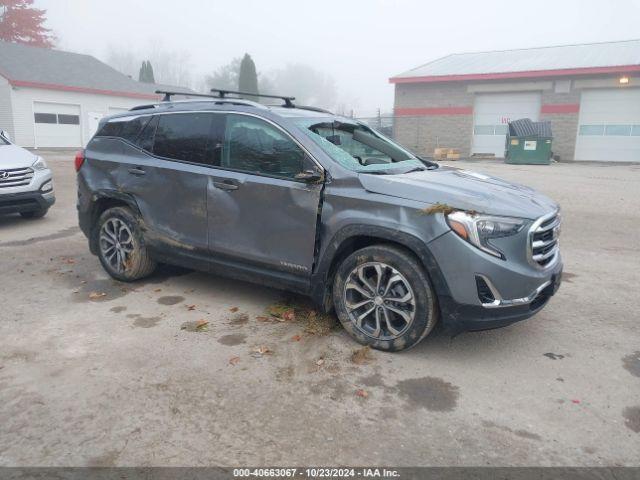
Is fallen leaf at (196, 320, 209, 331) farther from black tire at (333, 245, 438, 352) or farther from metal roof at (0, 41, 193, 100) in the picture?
metal roof at (0, 41, 193, 100)

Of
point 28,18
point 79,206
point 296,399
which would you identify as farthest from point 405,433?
point 28,18

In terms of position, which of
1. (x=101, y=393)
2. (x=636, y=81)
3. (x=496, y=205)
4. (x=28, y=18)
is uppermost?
(x=28, y=18)

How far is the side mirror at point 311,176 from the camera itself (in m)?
3.85

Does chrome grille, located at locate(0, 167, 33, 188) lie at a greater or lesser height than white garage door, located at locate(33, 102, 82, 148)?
lesser

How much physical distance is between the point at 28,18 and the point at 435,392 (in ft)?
156

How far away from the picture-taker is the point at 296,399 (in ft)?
10.4

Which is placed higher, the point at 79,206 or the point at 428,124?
the point at 428,124

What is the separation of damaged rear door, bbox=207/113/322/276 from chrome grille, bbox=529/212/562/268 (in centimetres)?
155

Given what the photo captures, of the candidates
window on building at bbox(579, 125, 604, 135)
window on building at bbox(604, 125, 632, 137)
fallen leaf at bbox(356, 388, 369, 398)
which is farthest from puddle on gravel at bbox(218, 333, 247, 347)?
window on building at bbox(604, 125, 632, 137)

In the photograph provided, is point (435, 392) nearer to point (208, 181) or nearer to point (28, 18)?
point (208, 181)

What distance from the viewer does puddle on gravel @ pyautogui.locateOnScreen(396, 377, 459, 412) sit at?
3.12 meters

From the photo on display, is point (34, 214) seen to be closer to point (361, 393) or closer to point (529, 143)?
point (361, 393)

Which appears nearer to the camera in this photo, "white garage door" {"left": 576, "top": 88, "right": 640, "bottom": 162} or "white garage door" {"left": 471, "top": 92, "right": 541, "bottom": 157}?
"white garage door" {"left": 576, "top": 88, "right": 640, "bottom": 162}

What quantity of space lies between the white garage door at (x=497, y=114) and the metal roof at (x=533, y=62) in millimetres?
1308
